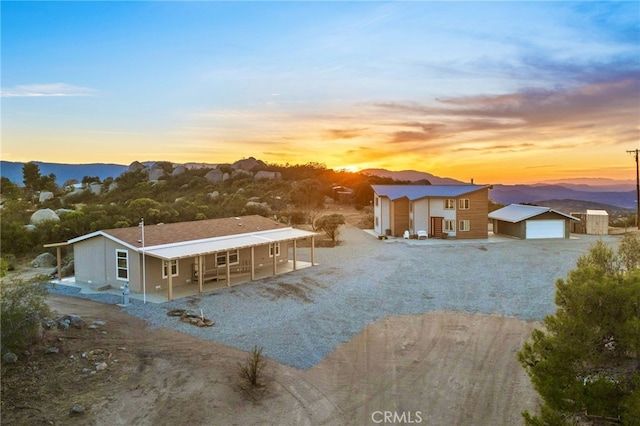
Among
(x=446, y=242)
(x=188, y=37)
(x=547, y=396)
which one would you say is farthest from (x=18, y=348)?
(x=446, y=242)

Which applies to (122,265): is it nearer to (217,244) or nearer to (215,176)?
(217,244)

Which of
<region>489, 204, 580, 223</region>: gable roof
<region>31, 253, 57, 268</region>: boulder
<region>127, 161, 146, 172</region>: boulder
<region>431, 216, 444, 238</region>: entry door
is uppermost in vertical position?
<region>127, 161, 146, 172</region>: boulder

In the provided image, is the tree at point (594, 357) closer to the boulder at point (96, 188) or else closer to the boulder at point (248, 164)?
the boulder at point (96, 188)

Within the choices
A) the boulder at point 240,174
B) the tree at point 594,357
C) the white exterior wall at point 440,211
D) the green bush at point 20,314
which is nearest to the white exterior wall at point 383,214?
the white exterior wall at point 440,211

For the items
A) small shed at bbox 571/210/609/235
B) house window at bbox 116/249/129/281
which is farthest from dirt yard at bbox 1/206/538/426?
small shed at bbox 571/210/609/235

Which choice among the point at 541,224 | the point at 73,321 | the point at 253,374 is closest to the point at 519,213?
the point at 541,224

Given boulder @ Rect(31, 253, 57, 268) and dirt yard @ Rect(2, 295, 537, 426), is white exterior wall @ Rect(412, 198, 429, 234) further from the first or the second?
boulder @ Rect(31, 253, 57, 268)

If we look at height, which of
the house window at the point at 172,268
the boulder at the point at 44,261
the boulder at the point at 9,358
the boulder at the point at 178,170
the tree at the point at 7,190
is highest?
the boulder at the point at 178,170

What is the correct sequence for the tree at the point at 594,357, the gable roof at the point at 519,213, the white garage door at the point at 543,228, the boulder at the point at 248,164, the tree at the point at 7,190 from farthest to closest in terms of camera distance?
the boulder at the point at 248,164 → the tree at the point at 7,190 → the white garage door at the point at 543,228 → the gable roof at the point at 519,213 → the tree at the point at 594,357
